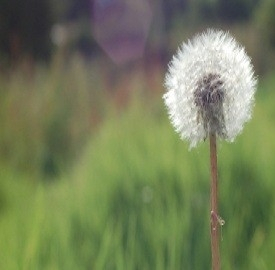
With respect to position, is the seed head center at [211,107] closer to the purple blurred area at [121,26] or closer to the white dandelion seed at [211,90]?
the white dandelion seed at [211,90]

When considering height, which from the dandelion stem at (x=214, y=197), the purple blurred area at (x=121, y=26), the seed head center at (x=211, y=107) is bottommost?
the dandelion stem at (x=214, y=197)

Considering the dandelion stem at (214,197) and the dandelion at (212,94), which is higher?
the dandelion at (212,94)

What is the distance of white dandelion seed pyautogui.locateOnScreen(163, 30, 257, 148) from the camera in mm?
559

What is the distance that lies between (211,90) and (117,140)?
44 centimetres

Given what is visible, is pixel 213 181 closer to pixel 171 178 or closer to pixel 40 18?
pixel 171 178

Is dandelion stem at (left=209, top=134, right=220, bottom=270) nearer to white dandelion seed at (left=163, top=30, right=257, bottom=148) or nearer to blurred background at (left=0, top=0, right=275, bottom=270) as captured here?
white dandelion seed at (left=163, top=30, right=257, bottom=148)

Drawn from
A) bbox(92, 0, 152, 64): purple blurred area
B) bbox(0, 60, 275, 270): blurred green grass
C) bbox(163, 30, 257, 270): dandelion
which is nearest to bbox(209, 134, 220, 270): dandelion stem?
bbox(163, 30, 257, 270): dandelion

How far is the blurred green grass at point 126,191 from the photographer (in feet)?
2.85

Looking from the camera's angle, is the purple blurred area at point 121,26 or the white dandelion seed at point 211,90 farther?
the purple blurred area at point 121,26

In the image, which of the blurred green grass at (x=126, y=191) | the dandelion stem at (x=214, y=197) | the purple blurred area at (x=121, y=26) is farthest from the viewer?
the purple blurred area at (x=121, y=26)

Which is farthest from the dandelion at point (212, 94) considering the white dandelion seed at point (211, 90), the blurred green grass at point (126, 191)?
the blurred green grass at point (126, 191)

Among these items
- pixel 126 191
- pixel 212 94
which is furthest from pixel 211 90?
pixel 126 191

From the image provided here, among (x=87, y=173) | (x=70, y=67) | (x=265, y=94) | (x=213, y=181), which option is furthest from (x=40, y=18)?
(x=213, y=181)

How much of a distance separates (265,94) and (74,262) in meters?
0.36
